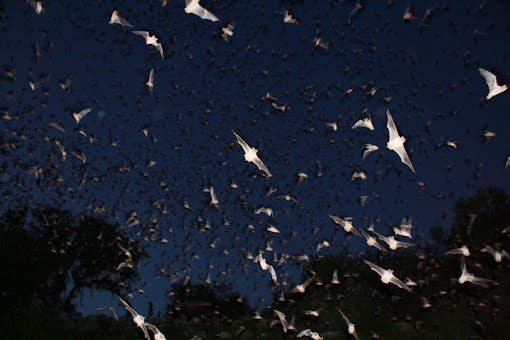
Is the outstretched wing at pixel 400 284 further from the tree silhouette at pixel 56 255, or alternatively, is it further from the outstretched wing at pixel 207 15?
the tree silhouette at pixel 56 255

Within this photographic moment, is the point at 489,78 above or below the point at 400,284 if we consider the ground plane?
above

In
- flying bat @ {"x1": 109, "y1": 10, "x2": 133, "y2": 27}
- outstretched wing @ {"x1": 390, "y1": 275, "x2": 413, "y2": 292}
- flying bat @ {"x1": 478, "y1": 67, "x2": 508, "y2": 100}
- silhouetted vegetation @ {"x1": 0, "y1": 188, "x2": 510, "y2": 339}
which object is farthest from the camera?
silhouetted vegetation @ {"x1": 0, "y1": 188, "x2": 510, "y2": 339}

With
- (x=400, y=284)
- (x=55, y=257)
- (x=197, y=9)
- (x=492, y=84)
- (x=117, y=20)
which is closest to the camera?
(x=492, y=84)

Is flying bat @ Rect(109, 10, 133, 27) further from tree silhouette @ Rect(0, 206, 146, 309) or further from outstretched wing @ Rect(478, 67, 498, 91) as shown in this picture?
tree silhouette @ Rect(0, 206, 146, 309)

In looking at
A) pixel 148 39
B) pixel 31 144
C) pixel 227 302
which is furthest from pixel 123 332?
pixel 227 302

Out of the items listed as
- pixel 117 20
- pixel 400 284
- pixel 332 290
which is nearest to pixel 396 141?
pixel 400 284

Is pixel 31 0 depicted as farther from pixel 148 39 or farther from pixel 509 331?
pixel 509 331

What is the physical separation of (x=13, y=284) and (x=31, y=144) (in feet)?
46.6

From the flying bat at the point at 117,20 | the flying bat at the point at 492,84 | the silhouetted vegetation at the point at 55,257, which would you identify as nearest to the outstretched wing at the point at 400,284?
the flying bat at the point at 492,84

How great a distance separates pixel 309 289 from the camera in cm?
4088

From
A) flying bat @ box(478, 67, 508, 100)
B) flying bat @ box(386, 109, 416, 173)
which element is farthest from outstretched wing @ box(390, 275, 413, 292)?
flying bat @ box(478, 67, 508, 100)

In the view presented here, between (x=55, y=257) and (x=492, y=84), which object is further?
(x=55, y=257)

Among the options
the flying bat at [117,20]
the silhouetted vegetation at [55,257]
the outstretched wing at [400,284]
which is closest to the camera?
the outstretched wing at [400,284]

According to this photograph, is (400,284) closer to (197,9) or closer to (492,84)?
(492,84)
